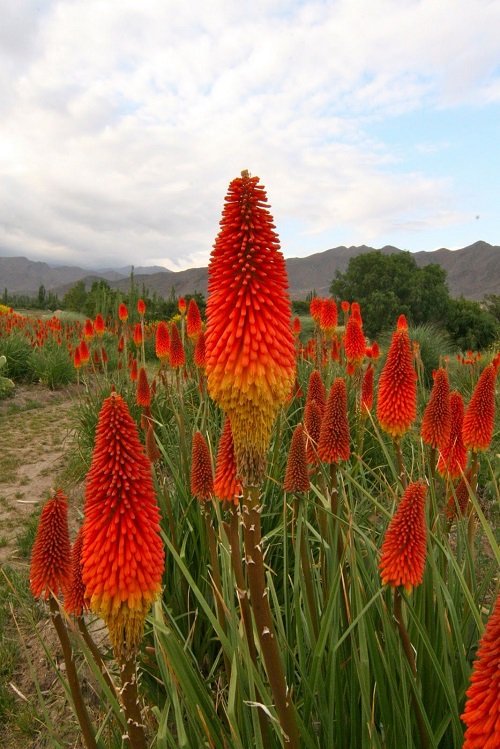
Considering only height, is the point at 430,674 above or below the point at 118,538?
below

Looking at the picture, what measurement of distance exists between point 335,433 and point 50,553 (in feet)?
5.18

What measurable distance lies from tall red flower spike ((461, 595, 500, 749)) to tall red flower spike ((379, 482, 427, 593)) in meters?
0.67

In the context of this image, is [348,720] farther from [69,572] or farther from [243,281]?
[243,281]

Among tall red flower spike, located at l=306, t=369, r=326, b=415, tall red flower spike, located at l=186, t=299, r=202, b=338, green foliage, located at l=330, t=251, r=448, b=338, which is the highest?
green foliage, located at l=330, t=251, r=448, b=338

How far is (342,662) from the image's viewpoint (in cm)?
249

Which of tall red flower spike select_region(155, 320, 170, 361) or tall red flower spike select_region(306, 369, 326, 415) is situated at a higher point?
tall red flower spike select_region(155, 320, 170, 361)

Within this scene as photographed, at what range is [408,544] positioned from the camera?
197cm

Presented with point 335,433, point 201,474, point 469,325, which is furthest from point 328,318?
point 469,325

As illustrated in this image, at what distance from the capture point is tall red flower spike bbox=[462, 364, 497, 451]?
316cm

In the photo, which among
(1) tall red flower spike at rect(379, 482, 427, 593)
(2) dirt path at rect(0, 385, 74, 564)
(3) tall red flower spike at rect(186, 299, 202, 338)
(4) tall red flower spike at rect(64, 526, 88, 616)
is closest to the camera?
(1) tall red flower spike at rect(379, 482, 427, 593)

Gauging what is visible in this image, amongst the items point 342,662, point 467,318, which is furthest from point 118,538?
point 467,318

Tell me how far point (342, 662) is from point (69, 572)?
145 centimetres

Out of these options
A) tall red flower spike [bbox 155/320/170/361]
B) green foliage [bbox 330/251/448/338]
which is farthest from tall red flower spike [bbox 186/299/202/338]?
green foliage [bbox 330/251/448/338]

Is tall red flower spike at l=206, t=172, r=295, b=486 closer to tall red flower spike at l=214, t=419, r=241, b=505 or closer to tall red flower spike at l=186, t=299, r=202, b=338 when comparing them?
tall red flower spike at l=214, t=419, r=241, b=505
